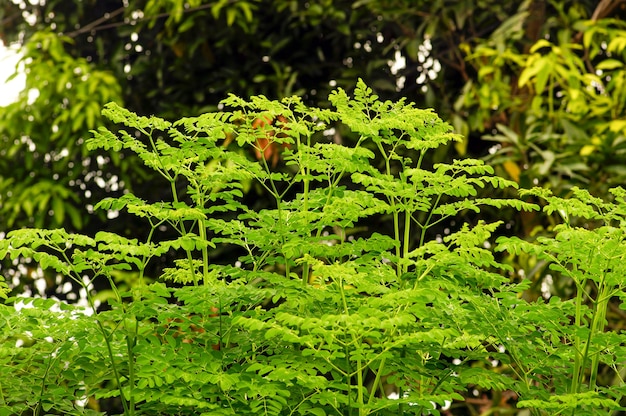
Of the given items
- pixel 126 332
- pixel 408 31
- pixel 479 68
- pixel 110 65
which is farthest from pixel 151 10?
pixel 126 332

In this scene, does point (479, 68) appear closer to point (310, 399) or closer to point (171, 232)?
point (171, 232)

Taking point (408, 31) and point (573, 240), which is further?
point (408, 31)

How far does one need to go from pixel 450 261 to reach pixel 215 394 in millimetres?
443

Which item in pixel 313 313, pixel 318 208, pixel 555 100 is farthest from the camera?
pixel 555 100

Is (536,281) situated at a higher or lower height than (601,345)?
lower

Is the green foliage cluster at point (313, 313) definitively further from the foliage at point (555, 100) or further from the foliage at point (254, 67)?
the foliage at point (254, 67)

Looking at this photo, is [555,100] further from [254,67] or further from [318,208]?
[318,208]

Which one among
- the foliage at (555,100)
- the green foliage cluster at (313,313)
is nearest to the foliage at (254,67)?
the foliage at (555,100)

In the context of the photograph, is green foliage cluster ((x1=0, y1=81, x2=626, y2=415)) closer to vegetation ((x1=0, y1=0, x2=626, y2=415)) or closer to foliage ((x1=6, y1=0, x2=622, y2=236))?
vegetation ((x1=0, y1=0, x2=626, y2=415))

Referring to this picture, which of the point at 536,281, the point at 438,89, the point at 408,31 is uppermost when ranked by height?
the point at 408,31

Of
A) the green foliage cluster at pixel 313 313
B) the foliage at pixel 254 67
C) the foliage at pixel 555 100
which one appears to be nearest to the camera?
the green foliage cluster at pixel 313 313

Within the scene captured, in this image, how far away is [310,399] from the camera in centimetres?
162

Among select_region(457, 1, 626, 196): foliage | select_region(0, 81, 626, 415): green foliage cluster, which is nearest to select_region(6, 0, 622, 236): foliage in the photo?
select_region(457, 1, 626, 196): foliage

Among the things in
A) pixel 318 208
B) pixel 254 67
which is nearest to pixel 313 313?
pixel 318 208
